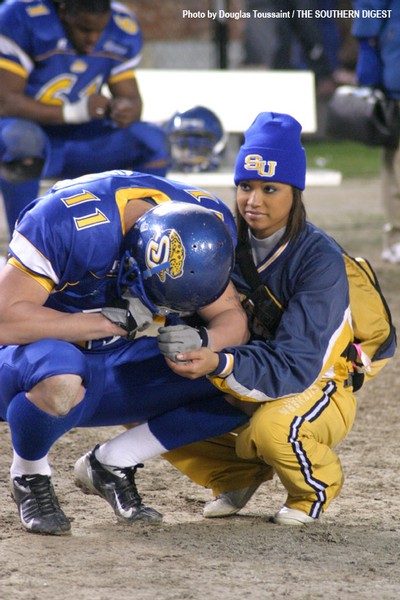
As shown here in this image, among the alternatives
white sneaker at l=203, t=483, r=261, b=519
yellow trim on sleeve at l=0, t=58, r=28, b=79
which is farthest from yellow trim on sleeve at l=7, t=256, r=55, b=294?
yellow trim on sleeve at l=0, t=58, r=28, b=79

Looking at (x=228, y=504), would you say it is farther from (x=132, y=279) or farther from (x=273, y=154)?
(x=273, y=154)

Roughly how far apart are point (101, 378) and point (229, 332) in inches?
15.8

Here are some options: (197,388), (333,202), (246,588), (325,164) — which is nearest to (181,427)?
(197,388)

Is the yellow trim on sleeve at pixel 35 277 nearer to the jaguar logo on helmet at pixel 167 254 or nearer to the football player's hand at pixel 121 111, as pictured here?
→ the jaguar logo on helmet at pixel 167 254

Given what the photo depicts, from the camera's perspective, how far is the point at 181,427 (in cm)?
340

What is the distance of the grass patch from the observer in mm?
12133

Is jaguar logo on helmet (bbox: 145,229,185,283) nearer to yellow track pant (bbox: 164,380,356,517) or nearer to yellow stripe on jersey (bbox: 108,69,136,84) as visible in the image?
yellow track pant (bbox: 164,380,356,517)

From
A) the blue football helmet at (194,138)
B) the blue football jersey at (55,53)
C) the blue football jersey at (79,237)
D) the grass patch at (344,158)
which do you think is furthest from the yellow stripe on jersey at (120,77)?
the grass patch at (344,158)

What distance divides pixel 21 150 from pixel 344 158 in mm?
7406

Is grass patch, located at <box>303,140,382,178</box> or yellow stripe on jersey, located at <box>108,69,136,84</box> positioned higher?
yellow stripe on jersey, located at <box>108,69,136,84</box>

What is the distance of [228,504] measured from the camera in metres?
3.48

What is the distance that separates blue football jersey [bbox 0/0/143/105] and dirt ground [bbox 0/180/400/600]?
291 cm

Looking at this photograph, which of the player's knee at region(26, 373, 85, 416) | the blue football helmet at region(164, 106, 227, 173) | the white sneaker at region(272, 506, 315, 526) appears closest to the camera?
the player's knee at region(26, 373, 85, 416)

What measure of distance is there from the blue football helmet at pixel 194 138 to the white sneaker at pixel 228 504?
4340 millimetres
